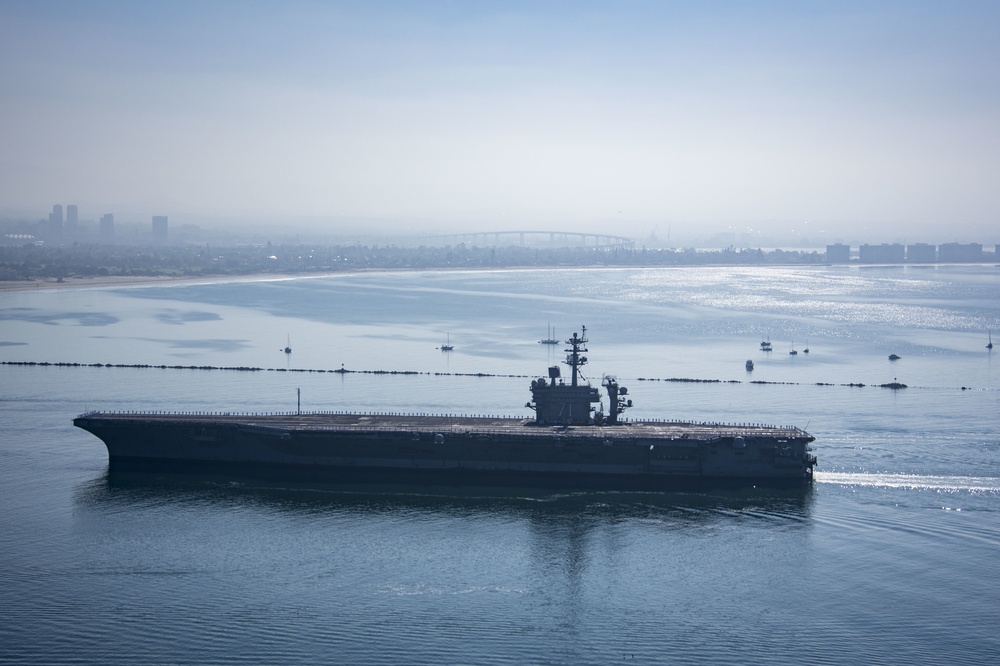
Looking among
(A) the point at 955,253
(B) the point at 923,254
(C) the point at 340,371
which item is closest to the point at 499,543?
(C) the point at 340,371

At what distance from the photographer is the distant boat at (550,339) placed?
5840 cm

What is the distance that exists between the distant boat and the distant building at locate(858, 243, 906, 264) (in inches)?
4954

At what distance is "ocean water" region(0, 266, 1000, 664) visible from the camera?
17453 mm

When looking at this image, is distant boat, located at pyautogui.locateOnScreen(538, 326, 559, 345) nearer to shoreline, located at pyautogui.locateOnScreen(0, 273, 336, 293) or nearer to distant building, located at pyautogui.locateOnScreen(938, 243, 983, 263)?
shoreline, located at pyautogui.locateOnScreen(0, 273, 336, 293)

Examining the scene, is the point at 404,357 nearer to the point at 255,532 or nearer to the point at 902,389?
the point at 902,389

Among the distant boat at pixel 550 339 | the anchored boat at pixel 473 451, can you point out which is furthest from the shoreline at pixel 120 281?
the anchored boat at pixel 473 451

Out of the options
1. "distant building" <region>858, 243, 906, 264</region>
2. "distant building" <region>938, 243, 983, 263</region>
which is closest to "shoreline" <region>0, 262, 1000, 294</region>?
"distant building" <region>858, 243, 906, 264</region>

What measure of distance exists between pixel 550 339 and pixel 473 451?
34.2 m

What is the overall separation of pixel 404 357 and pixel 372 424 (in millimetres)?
23327

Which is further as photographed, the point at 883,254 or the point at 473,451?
the point at 883,254

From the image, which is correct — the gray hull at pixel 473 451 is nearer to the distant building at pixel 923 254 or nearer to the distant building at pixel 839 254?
the distant building at pixel 839 254

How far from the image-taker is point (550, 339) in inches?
2426

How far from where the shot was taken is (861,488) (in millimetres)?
26281

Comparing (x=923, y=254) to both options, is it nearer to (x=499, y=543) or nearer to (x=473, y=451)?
(x=473, y=451)
